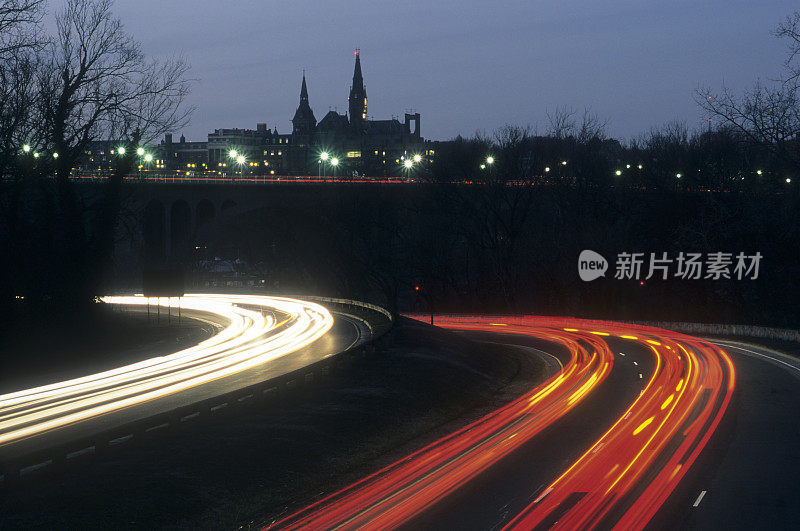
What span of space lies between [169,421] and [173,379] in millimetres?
8701

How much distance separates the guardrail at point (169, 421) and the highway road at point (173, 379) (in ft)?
2.53

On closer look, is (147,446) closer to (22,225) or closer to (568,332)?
(22,225)

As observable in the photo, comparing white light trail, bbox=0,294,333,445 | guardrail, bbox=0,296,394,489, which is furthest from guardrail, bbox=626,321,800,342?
guardrail, bbox=0,296,394,489

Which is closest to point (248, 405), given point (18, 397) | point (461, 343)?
point (18, 397)

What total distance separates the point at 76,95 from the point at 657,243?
63.9 m

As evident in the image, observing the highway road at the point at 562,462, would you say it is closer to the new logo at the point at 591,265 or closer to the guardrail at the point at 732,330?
the guardrail at the point at 732,330

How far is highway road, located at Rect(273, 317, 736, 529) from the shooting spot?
716 inches

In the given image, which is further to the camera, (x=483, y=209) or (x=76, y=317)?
(x=483, y=209)

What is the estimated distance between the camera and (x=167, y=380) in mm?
31500

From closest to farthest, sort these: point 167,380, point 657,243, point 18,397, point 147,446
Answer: point 147,446, point 18,397, point 167,380, point 657,243

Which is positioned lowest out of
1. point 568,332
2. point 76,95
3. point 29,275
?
point 568,332

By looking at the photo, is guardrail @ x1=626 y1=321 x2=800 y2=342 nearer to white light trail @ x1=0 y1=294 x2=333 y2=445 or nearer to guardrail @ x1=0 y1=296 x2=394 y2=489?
white light trail @ x1=0 y1=294 x2=333 y2=445

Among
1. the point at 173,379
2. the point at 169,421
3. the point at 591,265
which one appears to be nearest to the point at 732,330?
the point at 591,265

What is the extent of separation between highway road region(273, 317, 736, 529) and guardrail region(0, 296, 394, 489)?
552 centimetres
